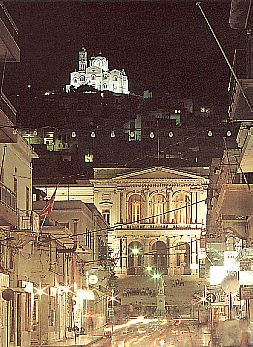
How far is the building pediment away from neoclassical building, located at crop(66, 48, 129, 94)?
3443 centimetres

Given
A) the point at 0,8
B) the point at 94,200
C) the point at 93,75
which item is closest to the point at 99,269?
the point at 94,200

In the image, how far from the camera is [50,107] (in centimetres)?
8688

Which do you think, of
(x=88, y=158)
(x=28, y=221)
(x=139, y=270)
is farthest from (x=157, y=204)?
(x=28, y=221)

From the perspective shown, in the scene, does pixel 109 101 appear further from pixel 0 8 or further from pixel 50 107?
pixel 0 8

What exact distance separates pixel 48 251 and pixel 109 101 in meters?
60.2

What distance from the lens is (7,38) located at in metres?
17.5

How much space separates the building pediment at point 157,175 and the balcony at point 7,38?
59562 millimetres

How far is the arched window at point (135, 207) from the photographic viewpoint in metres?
80.1

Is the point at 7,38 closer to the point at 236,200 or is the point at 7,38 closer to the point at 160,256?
the point at 236,200

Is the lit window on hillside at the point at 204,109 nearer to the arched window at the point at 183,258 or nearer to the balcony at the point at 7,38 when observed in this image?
the arched window at the point at 183,258

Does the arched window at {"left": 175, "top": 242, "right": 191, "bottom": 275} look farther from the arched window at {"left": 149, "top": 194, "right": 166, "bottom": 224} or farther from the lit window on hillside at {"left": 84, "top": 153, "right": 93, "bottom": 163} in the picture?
the lit window on hillside at {"left": 84, "top": 153, "right": 93, "bottom": 163}

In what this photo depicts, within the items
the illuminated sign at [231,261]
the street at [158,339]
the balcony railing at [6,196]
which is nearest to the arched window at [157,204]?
the street at [158,339]

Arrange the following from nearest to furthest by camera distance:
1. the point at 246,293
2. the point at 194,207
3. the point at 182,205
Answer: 1. the point at 246,293
2. the point at 194,207
3. the point at 182,205

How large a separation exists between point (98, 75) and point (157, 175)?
44.7 metres
